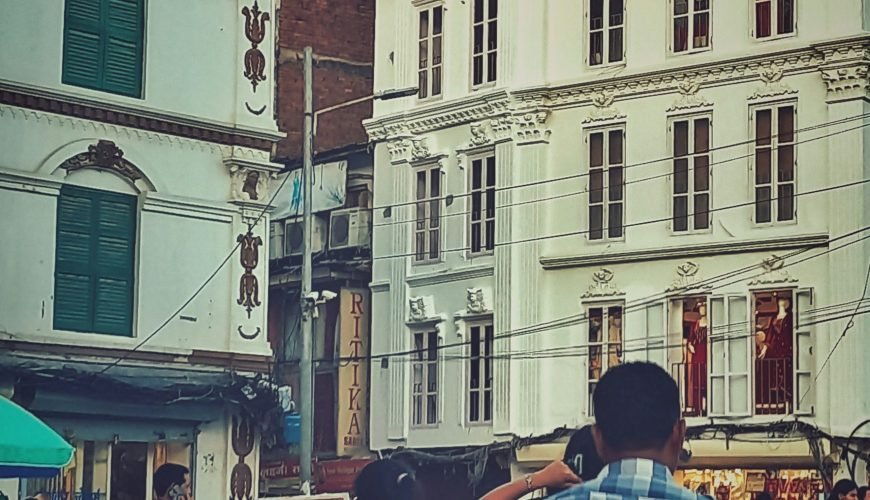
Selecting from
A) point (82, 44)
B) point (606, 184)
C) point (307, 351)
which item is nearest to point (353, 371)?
point (606, 184)

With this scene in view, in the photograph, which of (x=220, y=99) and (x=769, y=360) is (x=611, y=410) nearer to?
(x=220, y=99)

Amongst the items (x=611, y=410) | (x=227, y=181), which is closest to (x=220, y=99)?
(x=227, y=181)

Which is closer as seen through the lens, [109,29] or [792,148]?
[109,29]

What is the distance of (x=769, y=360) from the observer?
12.0 m

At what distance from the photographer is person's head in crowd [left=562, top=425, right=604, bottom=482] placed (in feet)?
9.23

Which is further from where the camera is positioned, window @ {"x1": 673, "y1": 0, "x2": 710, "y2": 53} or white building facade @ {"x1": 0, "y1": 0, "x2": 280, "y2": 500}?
window @ {"x1": 673, "y1": 0, "x2": 710, "y2": 53}

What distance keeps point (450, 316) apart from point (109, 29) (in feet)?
14.2

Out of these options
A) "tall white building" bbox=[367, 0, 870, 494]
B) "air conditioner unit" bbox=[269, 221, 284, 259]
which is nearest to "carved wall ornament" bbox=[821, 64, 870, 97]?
"tall white building" bbox=[367, 0, 870, 494]

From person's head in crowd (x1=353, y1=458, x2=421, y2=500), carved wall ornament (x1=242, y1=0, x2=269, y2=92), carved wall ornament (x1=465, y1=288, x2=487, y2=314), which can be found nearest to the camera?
person's head in crowd (x1=353, y1=458, x2=421, y2=500)

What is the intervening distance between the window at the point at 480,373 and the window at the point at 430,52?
1.75 meters

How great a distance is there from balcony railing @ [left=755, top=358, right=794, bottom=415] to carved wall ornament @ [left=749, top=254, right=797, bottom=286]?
17.9 inches

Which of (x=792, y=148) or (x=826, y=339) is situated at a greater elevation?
(x=792, y=148)

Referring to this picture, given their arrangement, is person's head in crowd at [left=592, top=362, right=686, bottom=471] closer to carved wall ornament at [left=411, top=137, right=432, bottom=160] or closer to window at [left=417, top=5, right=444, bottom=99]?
carved wall ornament at [left=411, top=137, right=432, bottom=160]

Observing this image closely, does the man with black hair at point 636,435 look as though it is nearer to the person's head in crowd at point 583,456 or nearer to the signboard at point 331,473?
the person's head in crowd at point 583,456
